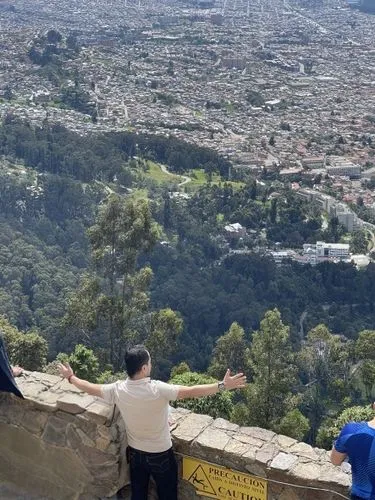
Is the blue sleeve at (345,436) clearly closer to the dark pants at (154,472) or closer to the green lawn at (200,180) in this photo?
the dark pants at (154,472)

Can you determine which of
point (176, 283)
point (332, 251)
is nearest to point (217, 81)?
point (332, 251)

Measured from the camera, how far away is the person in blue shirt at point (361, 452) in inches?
119

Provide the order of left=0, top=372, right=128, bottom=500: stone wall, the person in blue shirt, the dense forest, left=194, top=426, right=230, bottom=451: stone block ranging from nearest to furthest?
the person in blue shirt
left=194, top=426, right=230, bottom=451: stone block
left=0, top=372, right=128, bottom=500: stone wall
the dense forest

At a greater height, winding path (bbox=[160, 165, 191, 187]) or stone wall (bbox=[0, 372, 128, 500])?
stone wall (bbox=[0, 372, 128, 500])

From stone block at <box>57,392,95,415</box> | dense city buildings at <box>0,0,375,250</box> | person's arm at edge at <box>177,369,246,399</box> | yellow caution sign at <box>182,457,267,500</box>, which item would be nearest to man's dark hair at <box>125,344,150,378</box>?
person's arm at edge at <box>177,369,246,399</box>

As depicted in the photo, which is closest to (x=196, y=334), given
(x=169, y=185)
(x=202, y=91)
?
(x=169, y=185)

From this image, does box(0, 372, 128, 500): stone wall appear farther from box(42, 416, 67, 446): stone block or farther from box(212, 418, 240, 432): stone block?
box(212, 418, 240, 432): stone block

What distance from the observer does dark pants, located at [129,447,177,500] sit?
11.8ft

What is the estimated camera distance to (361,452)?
304 centimetres

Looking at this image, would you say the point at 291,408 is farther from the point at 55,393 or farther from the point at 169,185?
the point at 169,185

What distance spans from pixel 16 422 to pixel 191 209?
25.7 meters

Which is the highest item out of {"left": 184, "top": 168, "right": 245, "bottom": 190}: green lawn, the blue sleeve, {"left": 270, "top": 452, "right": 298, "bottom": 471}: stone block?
the blue sleeve

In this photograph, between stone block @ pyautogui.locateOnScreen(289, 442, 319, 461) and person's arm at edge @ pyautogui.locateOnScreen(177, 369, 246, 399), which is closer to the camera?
person's arm at edge @ pyautogui.locateOnScreen(177, 369, 246, 399)

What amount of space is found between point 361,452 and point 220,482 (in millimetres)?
912
